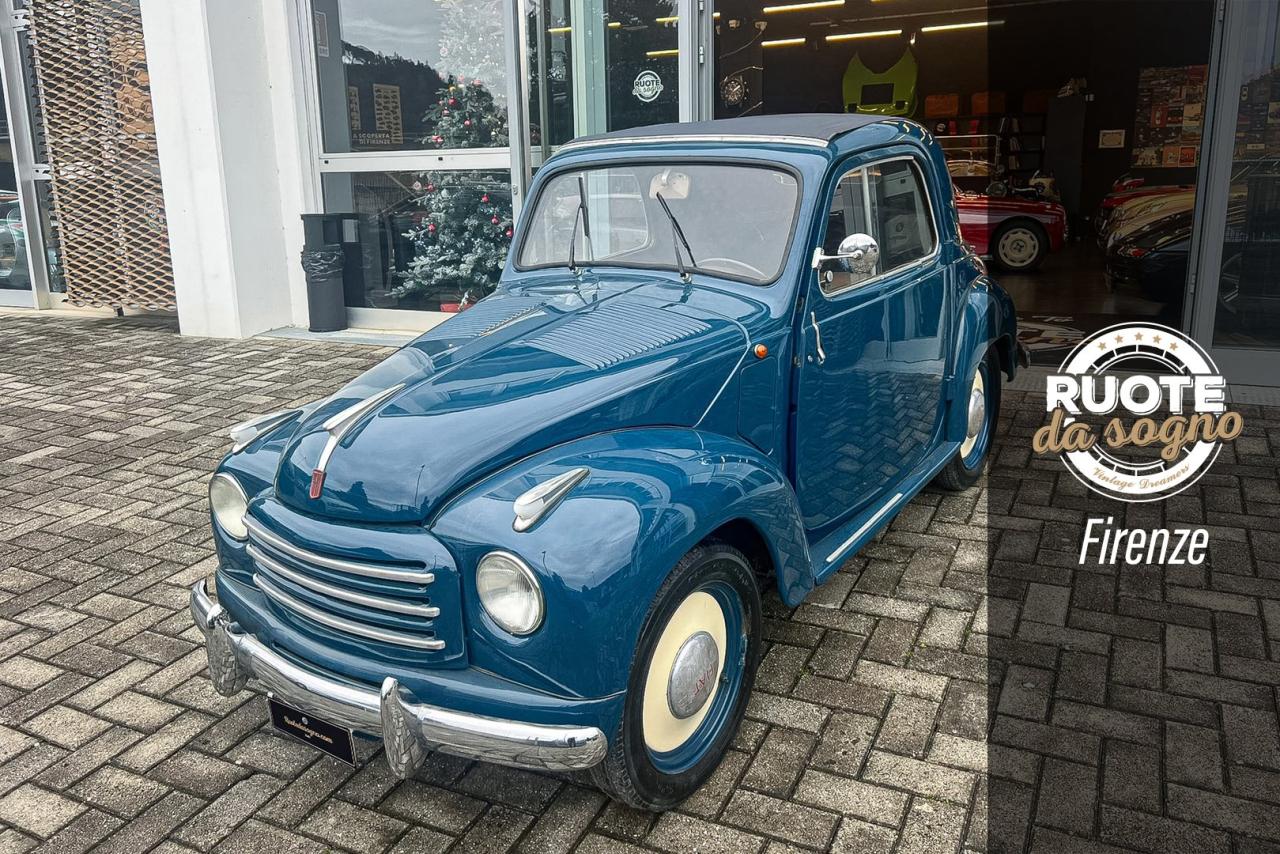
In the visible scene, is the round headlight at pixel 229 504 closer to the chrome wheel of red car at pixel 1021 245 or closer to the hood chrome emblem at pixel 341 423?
the hood chrome emblem at pixel 341 423

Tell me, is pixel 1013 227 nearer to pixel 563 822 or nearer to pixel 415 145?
pixel 415 145

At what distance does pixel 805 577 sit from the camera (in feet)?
10.2

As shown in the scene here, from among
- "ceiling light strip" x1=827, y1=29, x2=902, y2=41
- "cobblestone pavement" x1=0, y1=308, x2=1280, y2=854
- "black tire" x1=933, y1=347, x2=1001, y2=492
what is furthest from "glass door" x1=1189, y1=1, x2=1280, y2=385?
"ceiling light strip" x1=827, y1=29, x2=902, y2=41

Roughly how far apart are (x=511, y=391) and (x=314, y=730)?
101 centimetres

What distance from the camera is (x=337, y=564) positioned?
2439 mm

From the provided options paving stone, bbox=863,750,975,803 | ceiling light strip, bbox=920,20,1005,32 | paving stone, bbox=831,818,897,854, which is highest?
ceiling light strip, bbox=920,20,1005,32

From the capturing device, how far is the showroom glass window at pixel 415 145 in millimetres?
8602

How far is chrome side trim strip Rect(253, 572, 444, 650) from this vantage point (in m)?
2.37

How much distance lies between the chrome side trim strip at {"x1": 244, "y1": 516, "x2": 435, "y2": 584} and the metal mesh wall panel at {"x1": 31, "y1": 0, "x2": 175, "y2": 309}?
27.7 feet

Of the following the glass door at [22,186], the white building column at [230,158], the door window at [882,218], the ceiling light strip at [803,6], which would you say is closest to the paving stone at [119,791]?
the door window at [882,218]

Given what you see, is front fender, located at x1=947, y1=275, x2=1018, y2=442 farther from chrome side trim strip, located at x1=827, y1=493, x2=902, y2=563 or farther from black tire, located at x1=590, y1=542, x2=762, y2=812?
black tire, located at x1=590, y1=542, x2=762, y2=812

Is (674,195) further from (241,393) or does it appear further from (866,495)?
(241,393)

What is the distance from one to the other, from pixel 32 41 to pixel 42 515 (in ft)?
23.9

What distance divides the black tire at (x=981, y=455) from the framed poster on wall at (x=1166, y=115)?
553 inches
